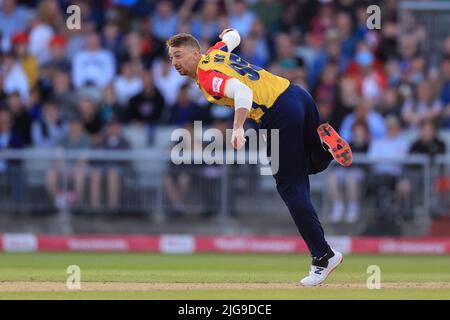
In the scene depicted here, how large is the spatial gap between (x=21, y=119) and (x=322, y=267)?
10.3 m

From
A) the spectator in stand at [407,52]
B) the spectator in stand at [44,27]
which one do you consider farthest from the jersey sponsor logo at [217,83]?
the spectator in stand at [44,27]

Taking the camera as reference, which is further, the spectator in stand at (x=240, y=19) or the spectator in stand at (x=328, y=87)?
the spectator in stand at (x=240, y=19)

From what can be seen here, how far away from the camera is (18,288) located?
436 inches

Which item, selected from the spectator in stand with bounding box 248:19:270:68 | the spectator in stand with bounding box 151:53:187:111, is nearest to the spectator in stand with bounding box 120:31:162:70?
the spectator in stand with bounding box 151:53:187:111

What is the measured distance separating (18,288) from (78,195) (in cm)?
856

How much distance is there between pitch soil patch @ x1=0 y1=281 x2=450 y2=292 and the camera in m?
11.1

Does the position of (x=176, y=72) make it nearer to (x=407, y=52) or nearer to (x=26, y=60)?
(x=26, y=60)

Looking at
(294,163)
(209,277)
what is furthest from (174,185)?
(294,163)

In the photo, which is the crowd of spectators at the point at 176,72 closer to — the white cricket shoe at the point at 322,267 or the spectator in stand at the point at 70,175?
the spectator in stand at the point at 70,175

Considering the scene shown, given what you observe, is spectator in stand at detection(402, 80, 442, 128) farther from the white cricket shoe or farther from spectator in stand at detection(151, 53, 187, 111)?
the white cricket shoe

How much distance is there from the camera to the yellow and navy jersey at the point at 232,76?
427 inches

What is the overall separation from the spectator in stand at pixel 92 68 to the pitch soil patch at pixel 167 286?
31.8ft

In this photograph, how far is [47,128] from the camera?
20.5 m
